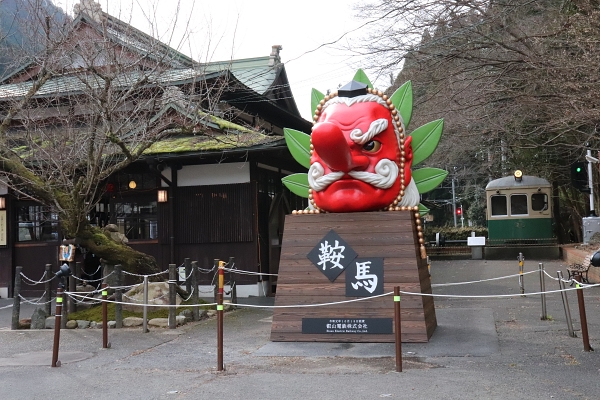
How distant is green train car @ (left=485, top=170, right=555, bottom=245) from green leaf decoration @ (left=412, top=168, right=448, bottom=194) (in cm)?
1647

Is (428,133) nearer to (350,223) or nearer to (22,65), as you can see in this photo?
(350,223)

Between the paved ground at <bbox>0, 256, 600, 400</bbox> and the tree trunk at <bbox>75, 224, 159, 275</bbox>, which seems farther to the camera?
the tree trunk at <bbox>75, 224, 159, 275</bbox>

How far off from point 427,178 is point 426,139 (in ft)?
1.98

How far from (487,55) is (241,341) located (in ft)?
27.1

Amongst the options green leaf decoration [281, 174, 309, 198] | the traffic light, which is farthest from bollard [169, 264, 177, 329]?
the traffic light

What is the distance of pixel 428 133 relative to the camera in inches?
367

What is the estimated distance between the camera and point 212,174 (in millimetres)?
14648

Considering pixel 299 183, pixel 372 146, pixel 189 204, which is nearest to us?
pixel 372 146

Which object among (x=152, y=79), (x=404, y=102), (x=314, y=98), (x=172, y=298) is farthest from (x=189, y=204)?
(x=404, y=102)

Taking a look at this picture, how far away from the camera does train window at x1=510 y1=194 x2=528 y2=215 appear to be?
2481cm

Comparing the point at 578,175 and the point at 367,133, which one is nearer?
the point at 367,133

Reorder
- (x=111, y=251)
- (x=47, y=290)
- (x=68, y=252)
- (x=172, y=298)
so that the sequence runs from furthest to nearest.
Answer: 1. (x=111, y=251)
2. (x=68, y=252)
3. (x=47, y=290)
4. (x=172, y=298)

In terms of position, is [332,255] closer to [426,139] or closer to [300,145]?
[300,145]

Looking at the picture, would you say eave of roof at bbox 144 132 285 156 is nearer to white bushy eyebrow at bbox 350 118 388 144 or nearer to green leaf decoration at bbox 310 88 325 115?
green leaf decoration at bbox 310 88 325 115
